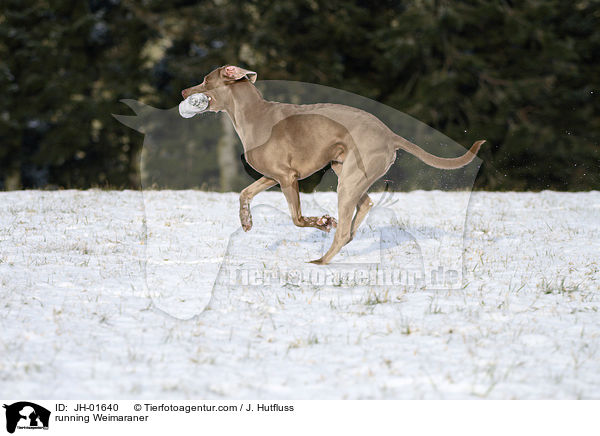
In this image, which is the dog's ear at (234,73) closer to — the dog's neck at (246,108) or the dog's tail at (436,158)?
the dog's neck at (246,108)

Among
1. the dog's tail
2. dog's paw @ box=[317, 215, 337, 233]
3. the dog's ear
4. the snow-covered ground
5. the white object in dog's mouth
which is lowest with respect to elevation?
the snow-covered ground

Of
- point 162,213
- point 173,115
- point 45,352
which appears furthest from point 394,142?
point 162,213

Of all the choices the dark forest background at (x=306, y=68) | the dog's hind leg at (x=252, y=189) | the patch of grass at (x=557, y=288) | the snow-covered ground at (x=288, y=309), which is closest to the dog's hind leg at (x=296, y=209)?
the dog's hind leg at (x=252, y=189)

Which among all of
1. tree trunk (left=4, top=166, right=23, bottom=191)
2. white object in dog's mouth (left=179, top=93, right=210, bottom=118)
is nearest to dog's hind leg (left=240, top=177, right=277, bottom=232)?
white object in dog's mouth (left=179, top=93, right=210, bottom=118)

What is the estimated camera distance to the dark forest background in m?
21.9

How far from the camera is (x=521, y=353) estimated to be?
4469 millimetres

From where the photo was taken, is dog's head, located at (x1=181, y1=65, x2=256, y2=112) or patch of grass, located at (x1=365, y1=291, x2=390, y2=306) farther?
dog's head, located at (x1=181, y1=65, x2=256, y2=112)

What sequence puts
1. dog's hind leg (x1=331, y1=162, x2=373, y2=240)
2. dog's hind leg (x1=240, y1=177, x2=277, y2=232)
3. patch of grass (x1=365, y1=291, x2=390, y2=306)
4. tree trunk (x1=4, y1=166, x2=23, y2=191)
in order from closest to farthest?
patch of grass (x1=365, y1=291, x2=390, y2=306), dog's hind leg (x1=240, y1=177, x2=277, y2=232), dog's hind leg (x1=331, y1=162, x2=373, y2=240), tree trunk (x1=4, y1=166, x2=23, y2=191)

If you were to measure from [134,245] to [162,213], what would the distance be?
7.11ft

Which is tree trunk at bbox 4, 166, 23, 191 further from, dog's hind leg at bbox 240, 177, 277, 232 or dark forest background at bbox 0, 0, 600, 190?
dog's hind leg at bbox 240, 177, 277, 232

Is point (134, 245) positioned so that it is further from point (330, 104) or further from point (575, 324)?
point (575, 324)
